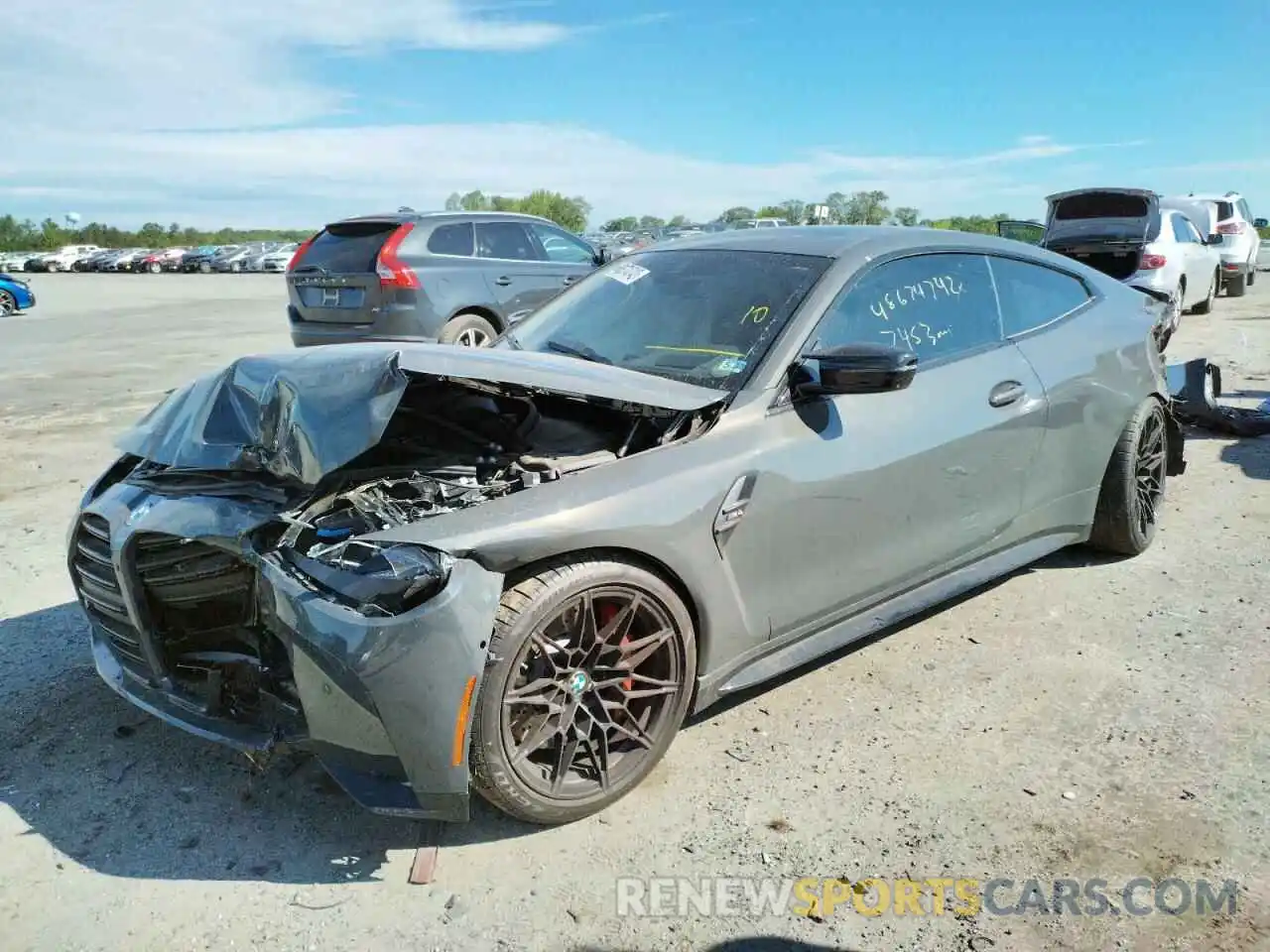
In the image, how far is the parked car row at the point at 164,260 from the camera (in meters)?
49.2

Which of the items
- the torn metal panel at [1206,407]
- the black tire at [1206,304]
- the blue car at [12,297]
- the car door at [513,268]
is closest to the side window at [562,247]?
the car door at [513,268]

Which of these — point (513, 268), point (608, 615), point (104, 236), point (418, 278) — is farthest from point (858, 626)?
point (104, 236)

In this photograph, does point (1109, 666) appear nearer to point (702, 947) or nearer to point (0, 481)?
point (702, 947)

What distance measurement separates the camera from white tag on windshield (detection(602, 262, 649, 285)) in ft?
13.1

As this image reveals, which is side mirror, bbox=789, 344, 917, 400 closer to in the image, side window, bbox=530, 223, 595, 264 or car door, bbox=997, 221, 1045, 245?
side window, bbox=530, 223, 595, 264

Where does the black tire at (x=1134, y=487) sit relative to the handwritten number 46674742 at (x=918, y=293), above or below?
below

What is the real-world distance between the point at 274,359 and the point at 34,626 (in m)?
1.83

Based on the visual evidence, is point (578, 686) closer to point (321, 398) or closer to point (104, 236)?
point (321, 398)

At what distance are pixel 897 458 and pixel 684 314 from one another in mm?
931

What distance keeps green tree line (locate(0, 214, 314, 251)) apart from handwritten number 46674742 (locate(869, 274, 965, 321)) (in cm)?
Answer: 7812

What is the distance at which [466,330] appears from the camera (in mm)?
9148

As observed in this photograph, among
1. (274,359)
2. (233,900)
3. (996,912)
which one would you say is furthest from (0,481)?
(996,912)

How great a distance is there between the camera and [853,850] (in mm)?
2637

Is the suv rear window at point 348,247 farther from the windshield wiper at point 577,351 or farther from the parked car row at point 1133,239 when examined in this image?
the parked car row at point 1133,239
